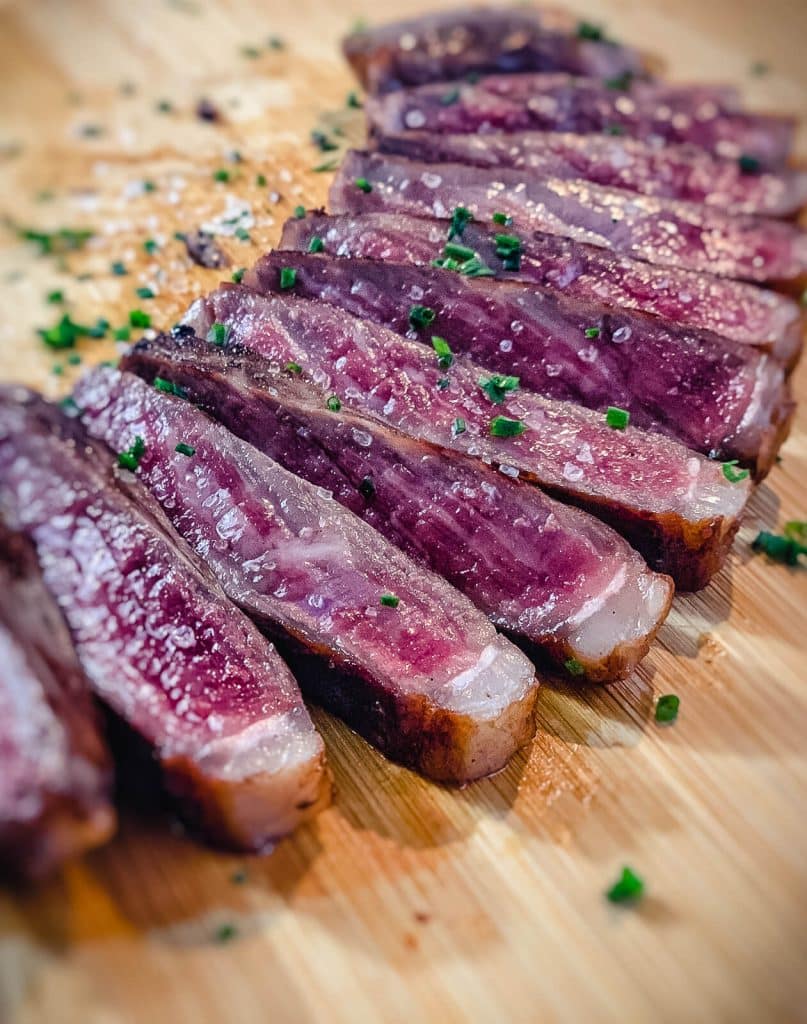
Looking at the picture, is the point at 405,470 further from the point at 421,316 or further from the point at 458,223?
the point at 458,223

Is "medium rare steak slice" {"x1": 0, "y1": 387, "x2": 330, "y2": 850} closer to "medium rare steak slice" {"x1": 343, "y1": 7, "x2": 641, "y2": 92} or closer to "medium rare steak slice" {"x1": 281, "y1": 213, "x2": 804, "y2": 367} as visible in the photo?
"medium rare steak slice" {"x1": 281, "y1": 213, "x2": 804, "y2": 367}

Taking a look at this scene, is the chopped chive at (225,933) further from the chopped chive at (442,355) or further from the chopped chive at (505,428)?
the chopped chive at (442,355)

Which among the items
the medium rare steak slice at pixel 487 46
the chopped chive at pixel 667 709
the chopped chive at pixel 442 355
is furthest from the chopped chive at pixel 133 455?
the medium rare steak slice at pixel 487 46

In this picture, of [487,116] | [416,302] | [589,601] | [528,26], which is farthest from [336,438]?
[528,26]

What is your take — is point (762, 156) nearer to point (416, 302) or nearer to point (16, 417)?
point (416, 302)

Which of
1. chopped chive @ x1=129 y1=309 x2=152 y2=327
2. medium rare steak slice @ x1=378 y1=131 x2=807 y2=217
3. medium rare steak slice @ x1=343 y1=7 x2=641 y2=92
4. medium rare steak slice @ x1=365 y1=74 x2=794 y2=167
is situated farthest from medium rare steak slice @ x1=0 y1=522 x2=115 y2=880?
medium rare steak slice @ x1=343 y1=7 x2=641 y2=92
